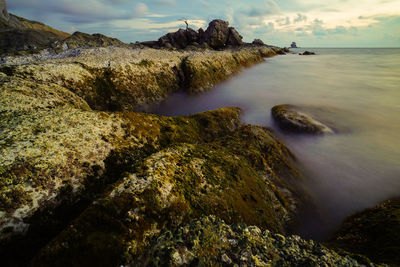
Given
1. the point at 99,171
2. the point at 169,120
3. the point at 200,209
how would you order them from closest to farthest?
the point at 200,209
the point at 99,171
the point at 169,120

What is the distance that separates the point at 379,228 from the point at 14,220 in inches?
361

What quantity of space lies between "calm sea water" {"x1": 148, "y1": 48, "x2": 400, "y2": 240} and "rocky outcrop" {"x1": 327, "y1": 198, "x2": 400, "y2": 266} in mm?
891

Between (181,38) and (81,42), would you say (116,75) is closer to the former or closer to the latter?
(81,42)

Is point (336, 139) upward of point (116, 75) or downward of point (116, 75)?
downward

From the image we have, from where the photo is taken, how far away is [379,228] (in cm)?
550

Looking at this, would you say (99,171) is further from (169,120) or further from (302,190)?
(302,190)

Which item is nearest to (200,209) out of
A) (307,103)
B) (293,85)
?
(307,103)

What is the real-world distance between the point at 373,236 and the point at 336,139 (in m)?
9.44

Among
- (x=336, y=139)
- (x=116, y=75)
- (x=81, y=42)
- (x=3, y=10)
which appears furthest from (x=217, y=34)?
(x=3, y=10)

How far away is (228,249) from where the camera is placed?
3.11m

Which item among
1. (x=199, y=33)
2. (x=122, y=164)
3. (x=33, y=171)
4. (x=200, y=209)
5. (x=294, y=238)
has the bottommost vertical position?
(x=294, y=238)

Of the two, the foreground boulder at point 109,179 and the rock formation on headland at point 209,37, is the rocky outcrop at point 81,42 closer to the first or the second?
the rock formation on headland at point 209,37

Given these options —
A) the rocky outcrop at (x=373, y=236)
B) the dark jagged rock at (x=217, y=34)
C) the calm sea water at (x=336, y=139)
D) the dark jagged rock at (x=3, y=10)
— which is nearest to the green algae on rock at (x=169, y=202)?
the rocky outcrop at (x=373, y=236)

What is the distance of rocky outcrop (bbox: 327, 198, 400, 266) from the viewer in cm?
443
